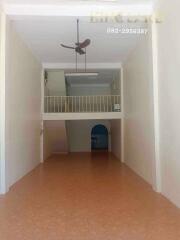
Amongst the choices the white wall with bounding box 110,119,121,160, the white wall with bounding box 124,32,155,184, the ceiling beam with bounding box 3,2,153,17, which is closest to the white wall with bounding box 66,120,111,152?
the white wall with bounding box 110,119,121,160

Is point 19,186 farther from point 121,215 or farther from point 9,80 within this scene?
point 121,215

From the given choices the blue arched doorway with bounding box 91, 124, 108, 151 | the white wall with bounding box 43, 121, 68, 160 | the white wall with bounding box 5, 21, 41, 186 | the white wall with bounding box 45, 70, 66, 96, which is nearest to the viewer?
the white wall with bounding box 5, 21, 41, 186

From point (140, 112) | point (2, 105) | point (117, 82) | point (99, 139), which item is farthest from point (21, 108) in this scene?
point (99, 139)

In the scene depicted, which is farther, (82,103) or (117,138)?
(82,103)

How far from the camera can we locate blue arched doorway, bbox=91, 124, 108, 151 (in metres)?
17.6

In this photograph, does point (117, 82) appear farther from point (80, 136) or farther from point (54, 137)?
point (80, 136)

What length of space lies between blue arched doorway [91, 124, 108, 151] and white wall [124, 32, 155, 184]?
7.92 m

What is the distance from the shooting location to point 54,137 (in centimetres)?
1338

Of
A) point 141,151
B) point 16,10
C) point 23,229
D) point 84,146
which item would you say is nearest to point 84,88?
point 84,146

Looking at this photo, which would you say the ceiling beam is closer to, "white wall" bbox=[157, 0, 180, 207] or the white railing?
"white wall" bbox=[157, 0, 180, 207]

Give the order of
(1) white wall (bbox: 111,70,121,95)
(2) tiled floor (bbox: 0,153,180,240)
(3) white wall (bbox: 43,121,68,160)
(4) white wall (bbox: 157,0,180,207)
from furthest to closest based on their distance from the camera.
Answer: (3) white wall (bbox: 43,121,68,160), (1) white wall (bbox: 111,70,121,95), (4) white wall (bbox: 157,0,180,207), (2) tiled floor (bbox: 0,153,180,240)

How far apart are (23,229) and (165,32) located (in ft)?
12.1

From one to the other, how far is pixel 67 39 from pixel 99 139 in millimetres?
10923

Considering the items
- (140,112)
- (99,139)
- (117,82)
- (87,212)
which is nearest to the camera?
(87,212)
